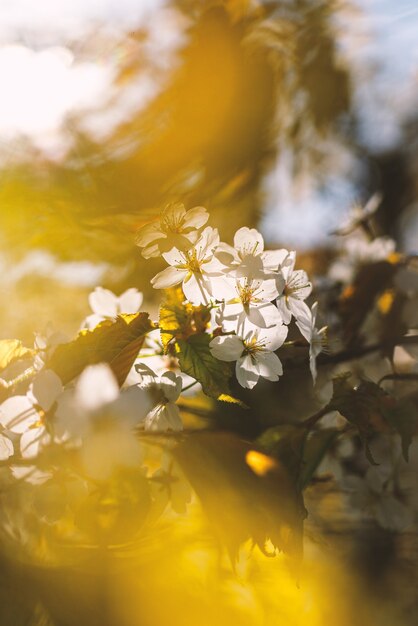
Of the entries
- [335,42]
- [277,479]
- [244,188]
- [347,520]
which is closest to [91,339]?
[277,479]

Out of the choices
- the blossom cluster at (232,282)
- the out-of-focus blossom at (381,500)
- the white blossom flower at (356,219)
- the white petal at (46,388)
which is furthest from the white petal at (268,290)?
the white blossom flower at (356,219)

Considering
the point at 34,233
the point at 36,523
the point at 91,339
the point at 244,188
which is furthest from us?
the point at 244,188

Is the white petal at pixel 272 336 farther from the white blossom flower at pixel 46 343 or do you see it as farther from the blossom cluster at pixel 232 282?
the white blossom flower at pixel 46 343

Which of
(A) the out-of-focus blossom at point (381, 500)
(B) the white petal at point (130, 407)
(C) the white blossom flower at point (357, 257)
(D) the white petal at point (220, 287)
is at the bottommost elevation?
(A) the out-of-focus blossom at point (381, 500)

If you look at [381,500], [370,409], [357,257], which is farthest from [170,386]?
[357,257]

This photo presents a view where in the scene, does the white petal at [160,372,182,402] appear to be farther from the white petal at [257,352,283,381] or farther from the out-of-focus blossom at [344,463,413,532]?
the out-of-focus blossom at [344,463,413,532]

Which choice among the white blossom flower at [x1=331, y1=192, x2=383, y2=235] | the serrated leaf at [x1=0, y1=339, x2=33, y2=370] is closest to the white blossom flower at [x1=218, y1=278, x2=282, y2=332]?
the serrated leaf at [x1=0, y1=339, x2=33, y2=370]

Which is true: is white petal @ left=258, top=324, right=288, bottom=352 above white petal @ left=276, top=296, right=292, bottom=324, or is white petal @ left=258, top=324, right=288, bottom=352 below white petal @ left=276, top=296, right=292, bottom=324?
below

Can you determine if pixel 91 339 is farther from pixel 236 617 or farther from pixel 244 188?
pixel 244 188
